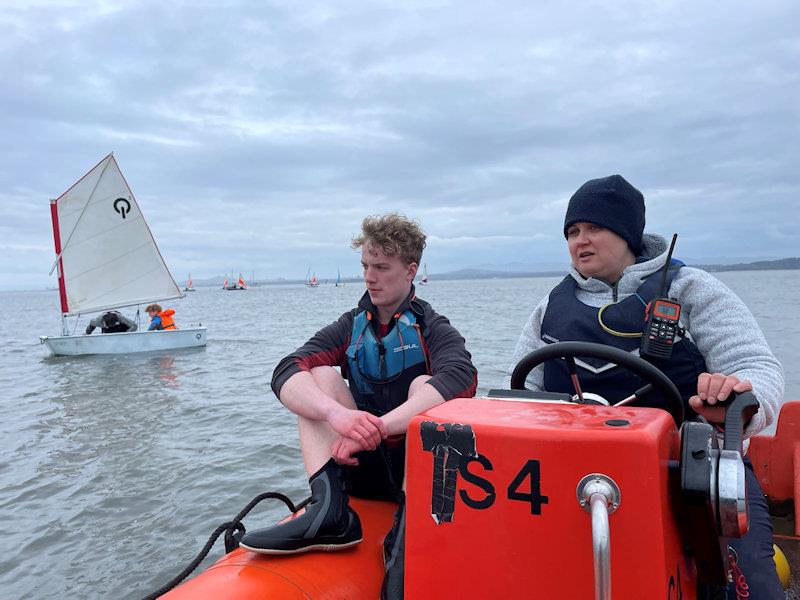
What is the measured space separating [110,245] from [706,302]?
62.4 ft

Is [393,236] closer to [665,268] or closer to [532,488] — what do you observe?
[665,268]

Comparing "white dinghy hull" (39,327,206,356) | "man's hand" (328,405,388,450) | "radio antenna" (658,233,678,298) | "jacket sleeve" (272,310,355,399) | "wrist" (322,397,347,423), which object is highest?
"radio antenna" (658,233,678,298)

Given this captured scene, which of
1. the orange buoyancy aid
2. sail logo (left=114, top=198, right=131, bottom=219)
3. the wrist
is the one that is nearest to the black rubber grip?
the wrist

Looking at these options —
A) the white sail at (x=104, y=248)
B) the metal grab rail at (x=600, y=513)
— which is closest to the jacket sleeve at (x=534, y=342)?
the metal grab rail at (x=600, y=513)

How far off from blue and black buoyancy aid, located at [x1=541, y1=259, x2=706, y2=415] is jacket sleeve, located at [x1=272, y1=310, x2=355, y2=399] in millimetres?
1097

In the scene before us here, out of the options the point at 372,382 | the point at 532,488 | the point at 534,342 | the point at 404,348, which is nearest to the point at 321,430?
the point at 372,382

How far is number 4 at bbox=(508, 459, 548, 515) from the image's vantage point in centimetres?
133

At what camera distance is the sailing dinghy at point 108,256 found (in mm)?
17281

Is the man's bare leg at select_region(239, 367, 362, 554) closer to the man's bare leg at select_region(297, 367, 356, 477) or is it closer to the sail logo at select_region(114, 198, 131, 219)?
the man's bare leg at select_region(297, 367, 356, 477)

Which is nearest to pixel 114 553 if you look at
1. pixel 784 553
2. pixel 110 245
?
pixel 784 553

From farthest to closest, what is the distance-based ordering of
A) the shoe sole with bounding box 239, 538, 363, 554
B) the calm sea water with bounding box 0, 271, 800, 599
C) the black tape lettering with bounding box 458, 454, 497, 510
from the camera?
the calm sea water with bounding box 0, 271, 800, 599 < the shoe sole with bounding box 239, 538, 363, 554 < the black tape lettering with bounding box 458, 454, 497, 510

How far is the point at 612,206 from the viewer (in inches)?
99.9

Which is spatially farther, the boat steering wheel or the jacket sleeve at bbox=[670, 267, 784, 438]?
the jacket sleeve at bbox=[670, 267, 784, 438]

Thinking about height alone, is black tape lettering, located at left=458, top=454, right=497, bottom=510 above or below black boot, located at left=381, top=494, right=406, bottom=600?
above
